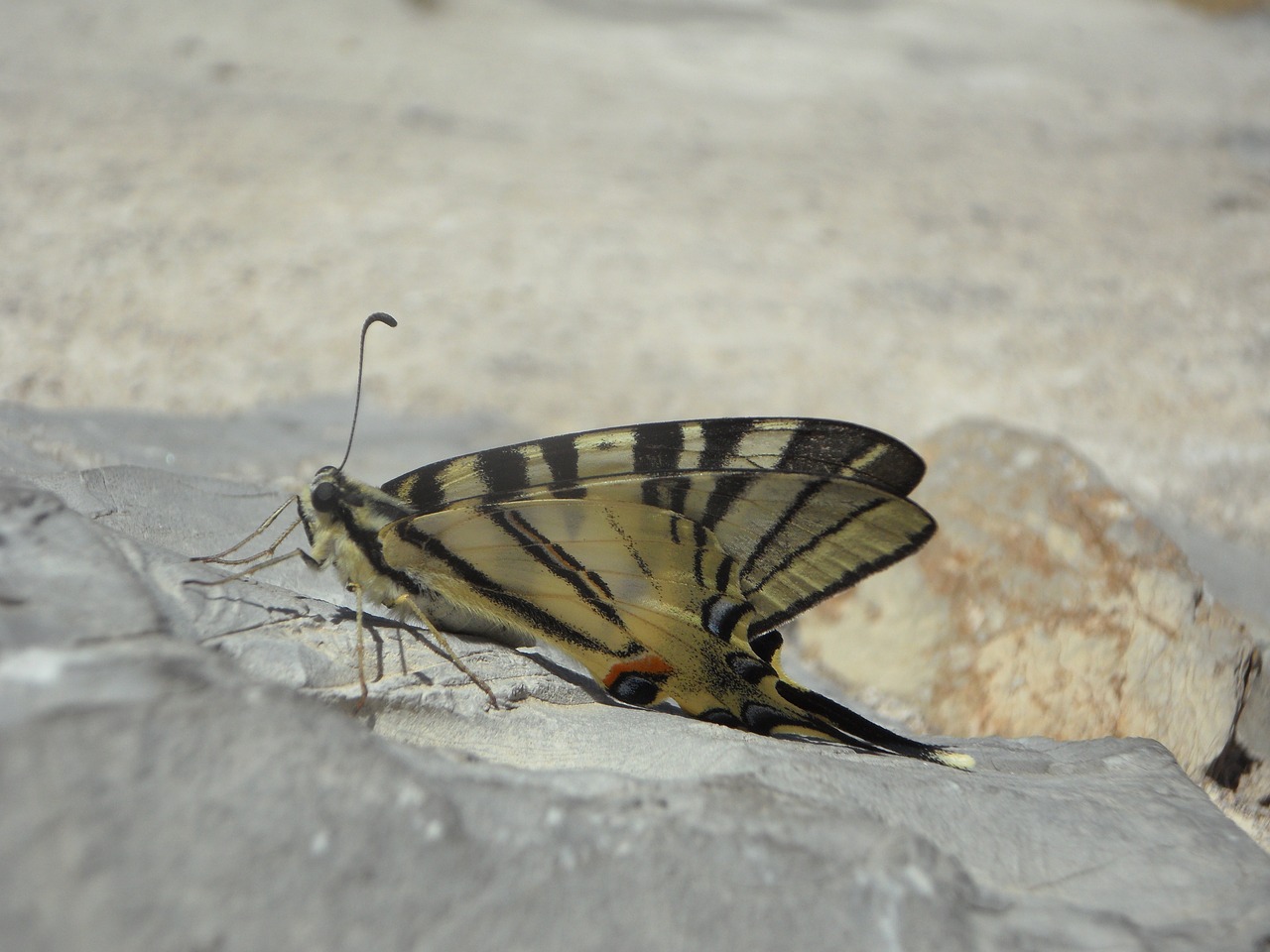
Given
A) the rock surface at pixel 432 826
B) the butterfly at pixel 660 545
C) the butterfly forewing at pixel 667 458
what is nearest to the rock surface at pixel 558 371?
the rock surface at pixel 432 826

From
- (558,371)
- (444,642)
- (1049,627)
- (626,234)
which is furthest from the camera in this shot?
(626,234)

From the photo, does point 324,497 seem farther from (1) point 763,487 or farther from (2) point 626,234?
(2) point 626,234

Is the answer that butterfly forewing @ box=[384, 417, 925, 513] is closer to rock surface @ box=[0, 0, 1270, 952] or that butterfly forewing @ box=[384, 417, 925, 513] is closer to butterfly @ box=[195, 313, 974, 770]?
butterfly @ box=[195, 313, 974, 770]

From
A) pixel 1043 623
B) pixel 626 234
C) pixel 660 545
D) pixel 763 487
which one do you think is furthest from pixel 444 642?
pixel 626 234

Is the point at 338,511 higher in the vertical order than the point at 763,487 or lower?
lower

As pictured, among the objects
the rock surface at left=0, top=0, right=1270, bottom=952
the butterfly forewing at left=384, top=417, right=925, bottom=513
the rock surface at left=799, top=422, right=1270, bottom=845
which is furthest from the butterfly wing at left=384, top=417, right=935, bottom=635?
the rock surface at left=799, top=422, right=1270, bottom=845

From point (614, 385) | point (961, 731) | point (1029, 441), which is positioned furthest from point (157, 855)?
point (614, 385)

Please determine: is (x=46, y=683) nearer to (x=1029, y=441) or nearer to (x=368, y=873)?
(x=368, y=873)
